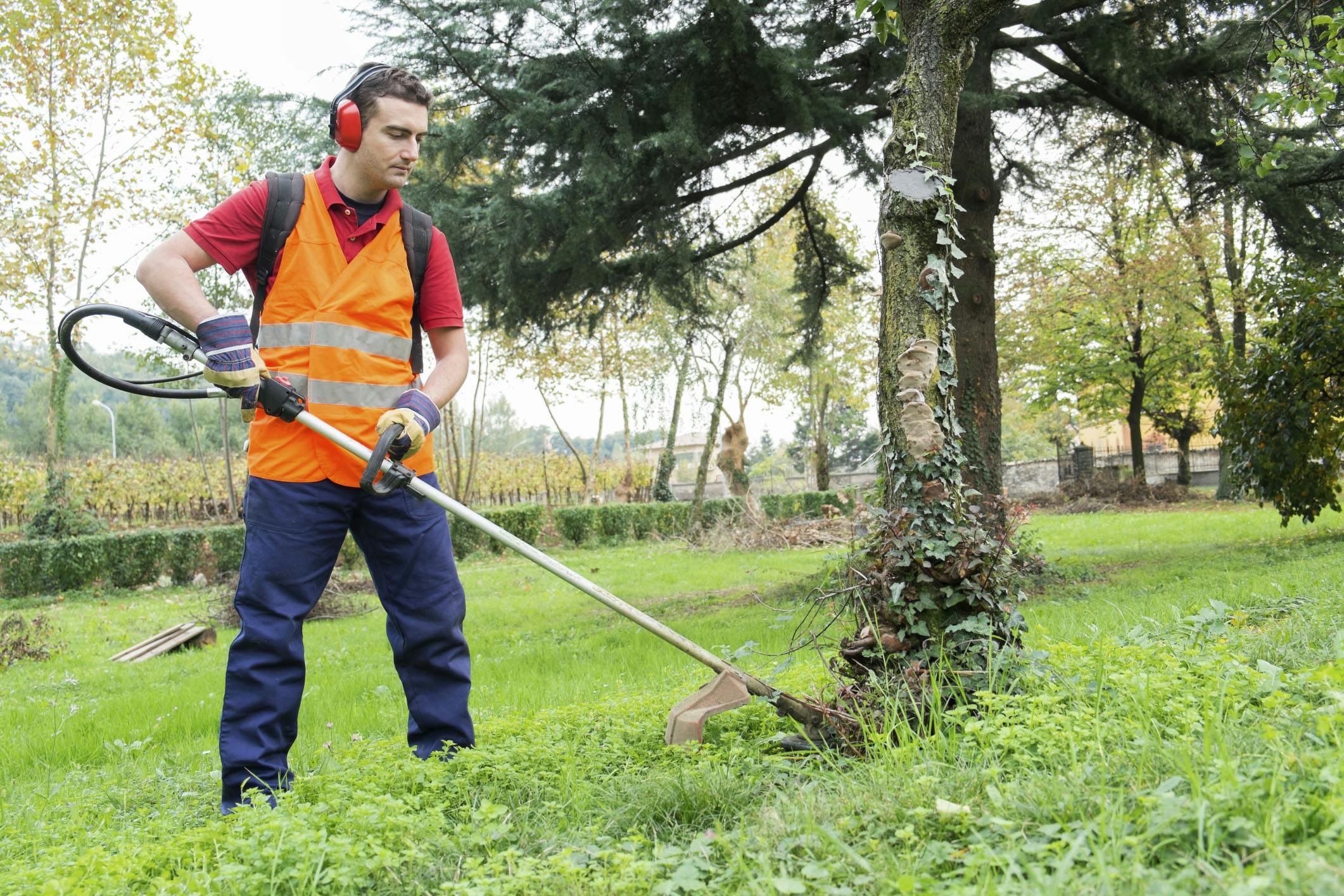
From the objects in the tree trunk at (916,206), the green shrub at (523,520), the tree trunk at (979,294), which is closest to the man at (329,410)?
the tree trunk at (916,206)

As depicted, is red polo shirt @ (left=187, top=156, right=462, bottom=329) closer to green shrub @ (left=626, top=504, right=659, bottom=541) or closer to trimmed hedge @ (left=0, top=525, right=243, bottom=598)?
trimmed hedge @ (left=0, top=525, right=243, bottom=598)

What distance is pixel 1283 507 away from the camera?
8758 millimetres

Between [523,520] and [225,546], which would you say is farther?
[523,520]

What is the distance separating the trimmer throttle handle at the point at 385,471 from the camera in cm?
276

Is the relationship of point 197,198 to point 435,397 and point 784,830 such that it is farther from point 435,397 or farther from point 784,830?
point 784,830

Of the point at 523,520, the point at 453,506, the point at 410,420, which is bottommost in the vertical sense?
the point at 523,520

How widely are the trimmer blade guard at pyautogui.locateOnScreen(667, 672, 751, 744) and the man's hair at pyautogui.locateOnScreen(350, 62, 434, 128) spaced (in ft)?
7.12

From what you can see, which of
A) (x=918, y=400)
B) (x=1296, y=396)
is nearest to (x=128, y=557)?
(x=918, y=400)

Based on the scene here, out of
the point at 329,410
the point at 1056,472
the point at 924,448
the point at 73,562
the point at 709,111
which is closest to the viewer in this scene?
the point at 329,410

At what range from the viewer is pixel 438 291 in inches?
130

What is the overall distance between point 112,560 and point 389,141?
15.4 m

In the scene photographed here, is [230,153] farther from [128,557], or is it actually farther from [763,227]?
[763,227]

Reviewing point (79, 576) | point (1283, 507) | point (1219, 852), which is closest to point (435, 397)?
point (1219, 852)

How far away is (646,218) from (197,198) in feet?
39.0
